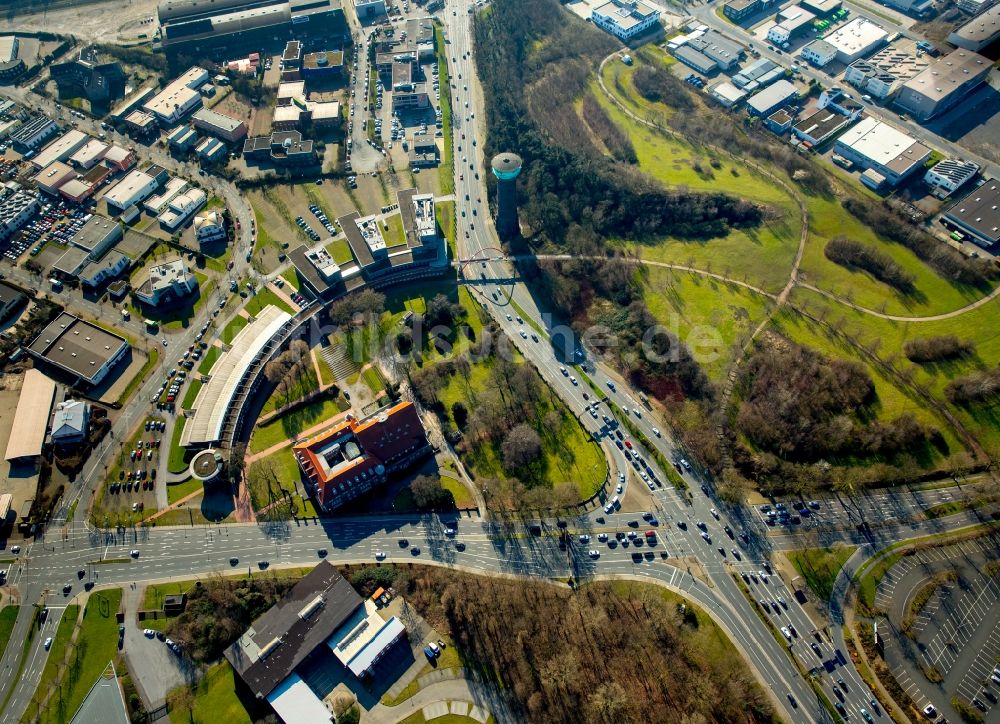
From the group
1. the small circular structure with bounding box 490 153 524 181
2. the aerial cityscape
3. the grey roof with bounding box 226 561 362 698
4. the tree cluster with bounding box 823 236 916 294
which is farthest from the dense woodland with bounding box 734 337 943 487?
the grey roof with bounding box 226 561 362 698

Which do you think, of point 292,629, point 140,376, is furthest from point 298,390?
point 292,629

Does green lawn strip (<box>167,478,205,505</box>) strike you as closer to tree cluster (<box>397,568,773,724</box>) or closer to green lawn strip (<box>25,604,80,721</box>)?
green lawn strip (<box>25,604,80,721</box>)

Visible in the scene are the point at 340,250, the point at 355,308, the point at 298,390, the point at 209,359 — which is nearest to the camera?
the point at 298,390

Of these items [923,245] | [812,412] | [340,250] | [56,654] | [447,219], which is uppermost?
[923,245]

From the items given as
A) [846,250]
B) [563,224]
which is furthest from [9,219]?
[846,250]

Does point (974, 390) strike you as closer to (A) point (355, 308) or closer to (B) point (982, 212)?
(B) point (982, 212)

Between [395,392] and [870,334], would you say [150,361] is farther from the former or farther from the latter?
[870,334]

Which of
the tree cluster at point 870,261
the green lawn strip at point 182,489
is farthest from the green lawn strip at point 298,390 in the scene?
the tree cluster at point 870,261
